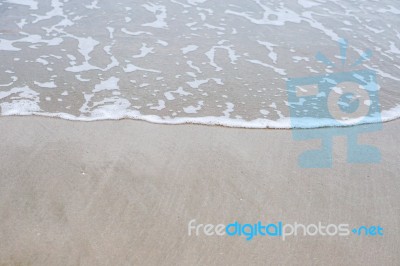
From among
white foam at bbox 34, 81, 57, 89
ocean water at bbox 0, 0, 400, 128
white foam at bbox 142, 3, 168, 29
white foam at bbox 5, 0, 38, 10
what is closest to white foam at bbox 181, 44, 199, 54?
ocean water at bbox 0, 0, 400, 128

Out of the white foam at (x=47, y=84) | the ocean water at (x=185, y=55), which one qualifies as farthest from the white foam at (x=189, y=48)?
the white foam at (x=47, y=84)

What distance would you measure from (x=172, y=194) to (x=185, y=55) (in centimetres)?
237

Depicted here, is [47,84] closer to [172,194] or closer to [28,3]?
[172,194]

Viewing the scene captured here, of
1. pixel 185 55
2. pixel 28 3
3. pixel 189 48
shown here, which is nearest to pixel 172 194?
pixel 185 55

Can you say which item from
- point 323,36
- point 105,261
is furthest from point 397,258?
point 323,36

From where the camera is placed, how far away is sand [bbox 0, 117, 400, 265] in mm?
2258

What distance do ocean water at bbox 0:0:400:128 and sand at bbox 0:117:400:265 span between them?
0.34 metres

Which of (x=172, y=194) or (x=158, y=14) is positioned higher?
(x=172, y=194)

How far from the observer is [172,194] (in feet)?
8.64

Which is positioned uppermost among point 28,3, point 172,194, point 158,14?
point 172,194

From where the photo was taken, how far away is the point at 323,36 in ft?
17.4

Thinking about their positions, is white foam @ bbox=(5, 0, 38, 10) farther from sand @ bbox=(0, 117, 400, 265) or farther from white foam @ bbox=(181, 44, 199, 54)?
sand @ bbox=(0, 117, 400, 265)

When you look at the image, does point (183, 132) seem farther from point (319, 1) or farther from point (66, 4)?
point (319, 1)

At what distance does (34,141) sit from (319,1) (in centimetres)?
537
